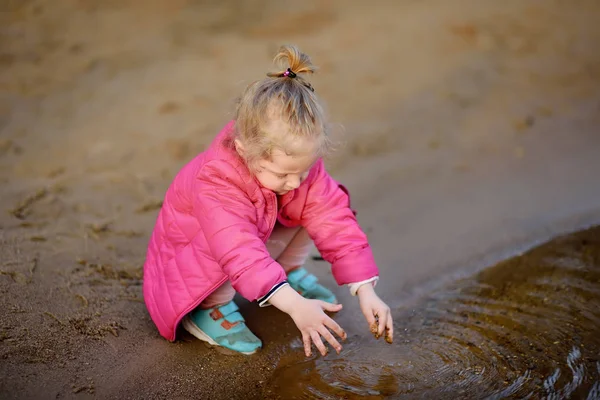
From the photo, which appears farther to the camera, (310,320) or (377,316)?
(377,316)

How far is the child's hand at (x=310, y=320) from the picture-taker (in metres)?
2.00

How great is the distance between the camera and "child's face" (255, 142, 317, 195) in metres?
2.08

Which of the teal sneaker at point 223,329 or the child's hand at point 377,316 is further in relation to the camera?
the teal sneaker at point 223,329

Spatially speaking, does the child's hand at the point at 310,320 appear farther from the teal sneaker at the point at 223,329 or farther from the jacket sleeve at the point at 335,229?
the teal sneaker at the point at 223,329

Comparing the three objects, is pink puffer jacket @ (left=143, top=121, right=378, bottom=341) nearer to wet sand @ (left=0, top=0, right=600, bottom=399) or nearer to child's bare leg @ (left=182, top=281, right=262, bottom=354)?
child's bare leg @ (left=182, top=281, right=262, bottom=354)

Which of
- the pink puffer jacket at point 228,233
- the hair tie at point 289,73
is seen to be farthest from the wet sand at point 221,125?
the hair tie at point 289,73

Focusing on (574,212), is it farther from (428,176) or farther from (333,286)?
(333,286)

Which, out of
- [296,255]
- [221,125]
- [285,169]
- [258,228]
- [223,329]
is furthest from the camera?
[221,125]

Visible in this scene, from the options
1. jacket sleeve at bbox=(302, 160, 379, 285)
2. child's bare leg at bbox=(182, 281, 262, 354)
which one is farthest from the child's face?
child's bare leg at bbox=(182, 281, 262, 354)

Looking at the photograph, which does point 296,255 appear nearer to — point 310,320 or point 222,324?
point 222,324

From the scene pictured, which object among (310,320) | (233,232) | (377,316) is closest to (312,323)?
(310,320)

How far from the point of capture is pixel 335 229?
2375 mm

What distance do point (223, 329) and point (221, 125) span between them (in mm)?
1830

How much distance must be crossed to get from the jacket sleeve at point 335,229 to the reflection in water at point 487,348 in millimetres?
323
